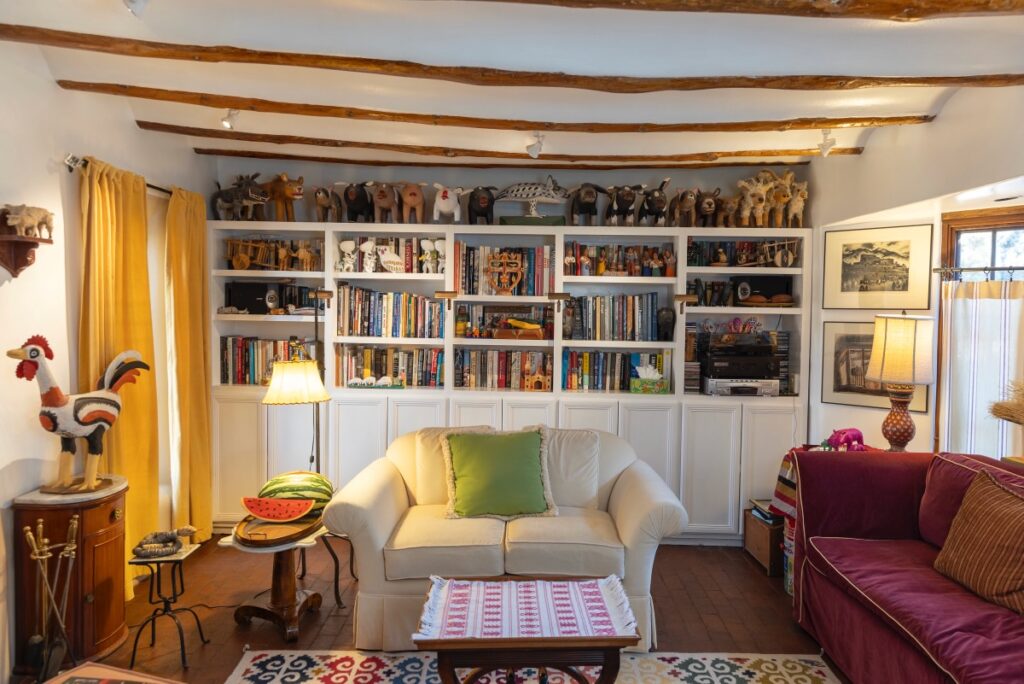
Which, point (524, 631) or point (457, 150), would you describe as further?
point (457, 150)

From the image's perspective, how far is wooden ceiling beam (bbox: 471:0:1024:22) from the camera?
204 cm

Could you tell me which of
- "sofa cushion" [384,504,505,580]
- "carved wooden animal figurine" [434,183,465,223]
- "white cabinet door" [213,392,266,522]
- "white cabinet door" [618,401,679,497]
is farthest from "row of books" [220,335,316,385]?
"white cabinet door" [618,401,679,497]

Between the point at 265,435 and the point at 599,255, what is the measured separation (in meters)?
2.50

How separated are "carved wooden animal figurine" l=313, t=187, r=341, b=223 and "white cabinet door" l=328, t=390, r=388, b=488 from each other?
1232 millimetres

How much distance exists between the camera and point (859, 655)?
8.47 ft

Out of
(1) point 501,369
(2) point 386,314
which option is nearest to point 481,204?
(2) point 386,314

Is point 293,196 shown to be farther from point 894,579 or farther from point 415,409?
point 894,579

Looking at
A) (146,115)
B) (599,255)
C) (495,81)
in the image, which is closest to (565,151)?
(599,255)

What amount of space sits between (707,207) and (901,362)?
5.14 feet

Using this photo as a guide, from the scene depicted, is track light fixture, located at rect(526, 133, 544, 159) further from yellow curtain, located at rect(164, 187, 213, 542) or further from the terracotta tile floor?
the terracotta tile floor

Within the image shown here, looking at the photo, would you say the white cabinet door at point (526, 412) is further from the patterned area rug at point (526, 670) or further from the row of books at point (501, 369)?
the patterned area rug at point (526, 670)

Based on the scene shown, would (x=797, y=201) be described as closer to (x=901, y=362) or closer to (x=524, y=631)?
(x=901, y=362)

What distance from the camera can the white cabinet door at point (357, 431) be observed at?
4383mm

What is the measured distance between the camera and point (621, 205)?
4.41 meters
